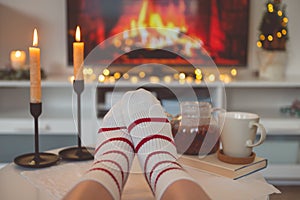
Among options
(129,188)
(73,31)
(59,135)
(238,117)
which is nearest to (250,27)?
(73,31)

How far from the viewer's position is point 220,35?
2.51 meters

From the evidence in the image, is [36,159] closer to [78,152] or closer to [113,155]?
[78,152]

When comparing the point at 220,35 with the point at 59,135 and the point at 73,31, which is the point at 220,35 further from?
the point at 59,135

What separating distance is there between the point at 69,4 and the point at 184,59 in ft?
2.43

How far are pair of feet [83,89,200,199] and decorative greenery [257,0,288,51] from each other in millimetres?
1528

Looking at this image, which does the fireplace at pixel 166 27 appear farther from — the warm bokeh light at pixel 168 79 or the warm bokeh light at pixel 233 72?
the warm bokeh light at pixel 168 79

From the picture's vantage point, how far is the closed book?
994mm

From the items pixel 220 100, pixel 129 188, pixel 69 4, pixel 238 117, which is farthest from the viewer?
pixel 69 4

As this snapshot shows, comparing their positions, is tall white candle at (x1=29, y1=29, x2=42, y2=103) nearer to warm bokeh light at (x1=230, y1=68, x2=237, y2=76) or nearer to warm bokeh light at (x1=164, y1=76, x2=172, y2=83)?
warm bokeh light at (x1=164, y1=76, x2=172, y2=83)

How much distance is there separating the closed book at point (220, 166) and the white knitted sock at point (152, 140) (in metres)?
0.12

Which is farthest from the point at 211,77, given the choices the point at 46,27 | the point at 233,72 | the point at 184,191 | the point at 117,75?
the point at 184,191

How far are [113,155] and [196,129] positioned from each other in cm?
25

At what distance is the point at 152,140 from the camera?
960mm

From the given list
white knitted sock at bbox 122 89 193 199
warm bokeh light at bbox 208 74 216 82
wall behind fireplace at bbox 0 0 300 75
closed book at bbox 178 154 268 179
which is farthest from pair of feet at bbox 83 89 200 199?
wall behind fireplace at bbox 0 0 300 75
